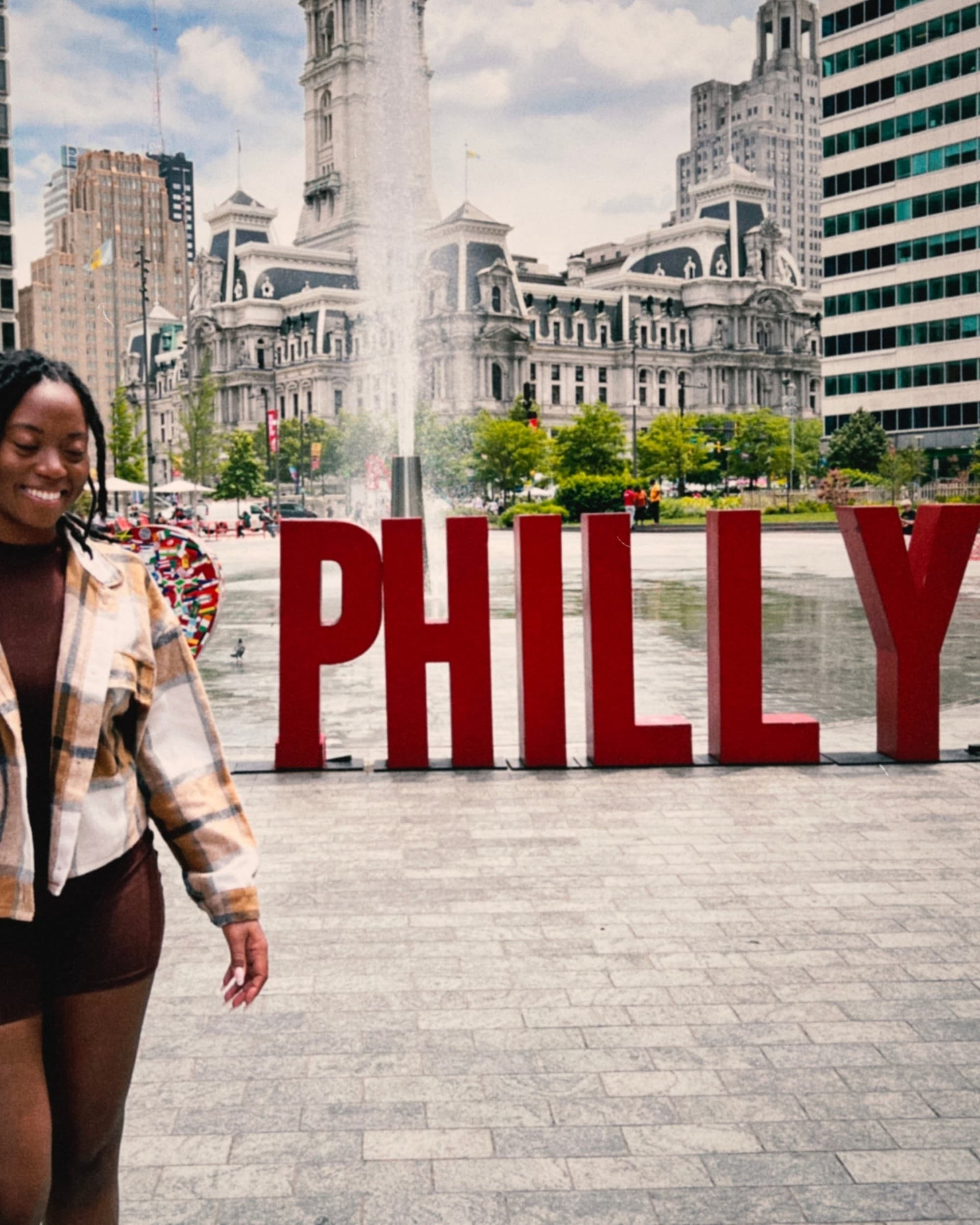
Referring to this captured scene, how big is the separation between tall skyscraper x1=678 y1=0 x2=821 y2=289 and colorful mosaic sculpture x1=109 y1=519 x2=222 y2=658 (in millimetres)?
166153

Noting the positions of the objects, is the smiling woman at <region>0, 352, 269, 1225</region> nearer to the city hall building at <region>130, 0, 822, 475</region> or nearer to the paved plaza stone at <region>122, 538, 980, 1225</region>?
the paved plaza stone at <region>122, 538, 980, 1225</region>

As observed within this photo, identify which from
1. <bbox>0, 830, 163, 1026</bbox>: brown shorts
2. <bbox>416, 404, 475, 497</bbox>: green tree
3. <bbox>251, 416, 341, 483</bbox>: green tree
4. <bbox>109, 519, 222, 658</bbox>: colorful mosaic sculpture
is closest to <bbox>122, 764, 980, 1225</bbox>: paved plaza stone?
<bbox>0, 830, 163, 1026</bbox>: brown shorts

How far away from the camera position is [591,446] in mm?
67000

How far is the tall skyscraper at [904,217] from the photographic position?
5962cm

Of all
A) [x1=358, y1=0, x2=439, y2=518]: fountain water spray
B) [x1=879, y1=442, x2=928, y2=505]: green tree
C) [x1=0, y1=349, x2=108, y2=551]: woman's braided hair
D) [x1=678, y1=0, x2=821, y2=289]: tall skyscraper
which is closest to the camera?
[x1=0, y1=349, x2=108, y2=551]: woman's braided hair

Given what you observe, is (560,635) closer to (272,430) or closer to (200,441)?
(200,441)

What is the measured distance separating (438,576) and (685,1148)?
66.0ft

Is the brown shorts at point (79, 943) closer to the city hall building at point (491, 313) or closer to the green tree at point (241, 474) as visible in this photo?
the green tree at point (241, 474)

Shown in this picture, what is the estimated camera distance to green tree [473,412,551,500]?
237ft

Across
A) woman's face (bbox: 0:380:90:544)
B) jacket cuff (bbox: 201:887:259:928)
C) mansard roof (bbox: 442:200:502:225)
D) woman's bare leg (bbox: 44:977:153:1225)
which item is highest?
mansard roof (bbox: 442:200:502:225)

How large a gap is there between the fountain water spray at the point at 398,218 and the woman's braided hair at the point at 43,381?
27.3ft

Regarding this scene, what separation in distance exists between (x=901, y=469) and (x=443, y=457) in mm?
27800

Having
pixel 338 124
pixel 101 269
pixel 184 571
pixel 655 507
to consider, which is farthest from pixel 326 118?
pixel 184 571

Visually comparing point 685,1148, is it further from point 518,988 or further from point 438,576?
point 438,576
